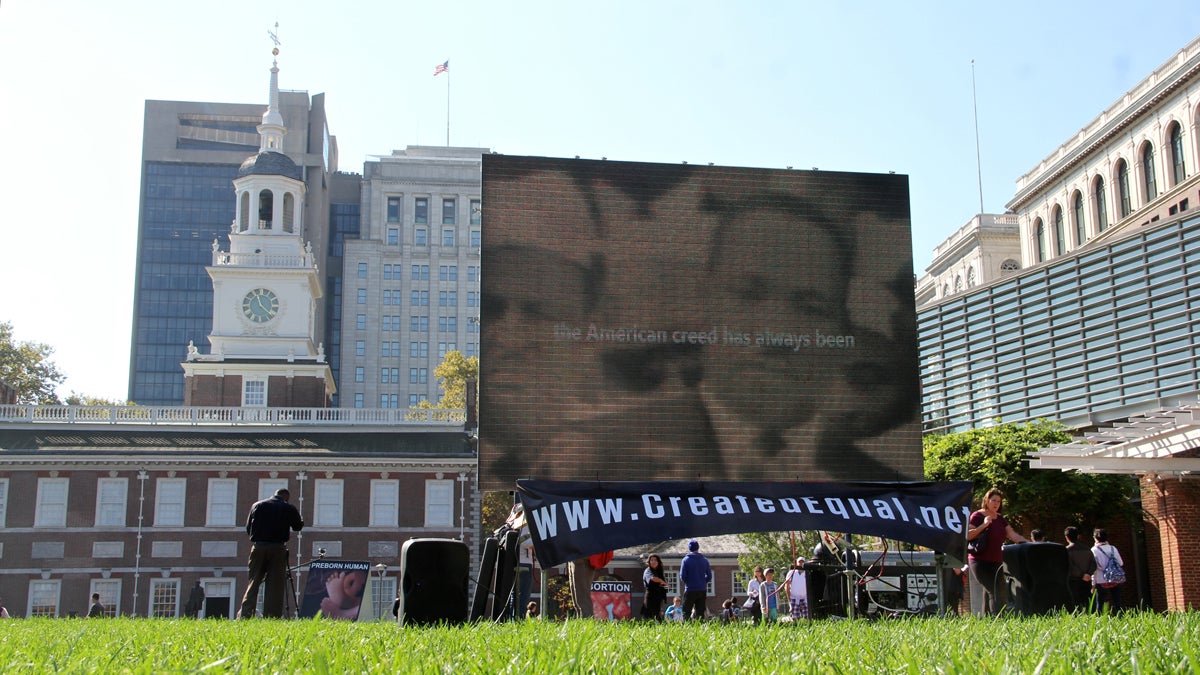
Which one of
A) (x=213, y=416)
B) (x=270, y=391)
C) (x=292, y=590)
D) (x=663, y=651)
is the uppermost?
(x=270, y=391)

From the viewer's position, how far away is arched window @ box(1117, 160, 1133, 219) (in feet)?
202

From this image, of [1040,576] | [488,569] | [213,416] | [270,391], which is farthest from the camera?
[270,391]

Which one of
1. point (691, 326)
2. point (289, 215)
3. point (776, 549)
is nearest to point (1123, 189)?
point (776, 549)

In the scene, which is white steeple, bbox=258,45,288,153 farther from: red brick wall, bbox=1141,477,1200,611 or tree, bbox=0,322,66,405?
red brick wall, bbox=1141,477,1200,611

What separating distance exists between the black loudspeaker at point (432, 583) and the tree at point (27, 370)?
63.1 meters

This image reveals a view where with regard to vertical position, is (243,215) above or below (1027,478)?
above

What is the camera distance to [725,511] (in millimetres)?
16203

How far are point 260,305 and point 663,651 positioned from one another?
54520 millimetres

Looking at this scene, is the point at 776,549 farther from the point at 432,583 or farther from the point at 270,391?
the point at 432,583

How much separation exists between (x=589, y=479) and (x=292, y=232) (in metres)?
45.3

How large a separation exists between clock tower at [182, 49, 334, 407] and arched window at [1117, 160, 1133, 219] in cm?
4077

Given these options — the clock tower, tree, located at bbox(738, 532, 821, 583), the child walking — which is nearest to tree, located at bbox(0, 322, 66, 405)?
the clock tower

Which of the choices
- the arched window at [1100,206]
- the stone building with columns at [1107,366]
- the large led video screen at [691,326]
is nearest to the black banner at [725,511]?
the large led video screen at [691,326]

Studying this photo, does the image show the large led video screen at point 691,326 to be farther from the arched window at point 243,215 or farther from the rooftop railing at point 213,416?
the arched window at point 243,215
